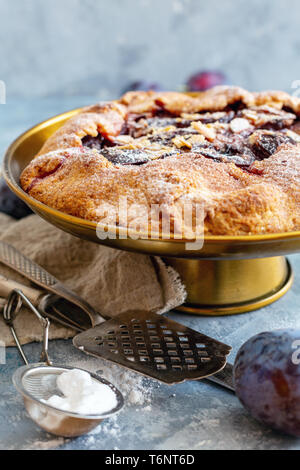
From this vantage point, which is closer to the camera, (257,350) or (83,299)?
(257,350)

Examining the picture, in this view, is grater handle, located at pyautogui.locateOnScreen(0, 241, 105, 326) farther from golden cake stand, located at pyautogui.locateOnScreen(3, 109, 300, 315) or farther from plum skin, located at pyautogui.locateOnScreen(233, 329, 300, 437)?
plum skin, located at pyautogui.locateOnScreen(233, 329, 300, 437)

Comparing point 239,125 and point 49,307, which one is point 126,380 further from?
point 239,125

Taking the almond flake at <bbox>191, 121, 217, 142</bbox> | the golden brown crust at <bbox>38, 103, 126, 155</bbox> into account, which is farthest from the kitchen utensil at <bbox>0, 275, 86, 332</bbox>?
the almond flake at <bbox>191, 121, 217, 142</bbox>

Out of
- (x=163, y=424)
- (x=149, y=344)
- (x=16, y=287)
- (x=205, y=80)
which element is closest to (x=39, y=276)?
(x=16, y=287)

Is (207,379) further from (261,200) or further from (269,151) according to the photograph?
(269,151)

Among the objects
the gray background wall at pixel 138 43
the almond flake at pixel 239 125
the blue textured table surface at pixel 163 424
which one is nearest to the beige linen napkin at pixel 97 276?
the blue textured table surface at pixel 163 424

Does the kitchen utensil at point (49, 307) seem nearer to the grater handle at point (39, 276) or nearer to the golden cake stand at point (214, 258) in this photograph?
the grater handle at point (39, 276)
